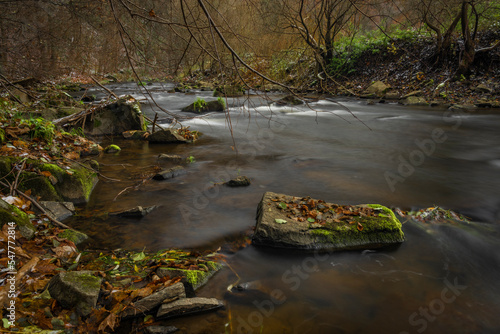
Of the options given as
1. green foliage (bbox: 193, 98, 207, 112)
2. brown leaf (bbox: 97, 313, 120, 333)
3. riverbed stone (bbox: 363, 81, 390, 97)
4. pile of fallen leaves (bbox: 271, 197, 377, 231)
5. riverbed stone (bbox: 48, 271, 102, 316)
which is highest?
riverbed stone (bbox: 363, 81, 390, 97)

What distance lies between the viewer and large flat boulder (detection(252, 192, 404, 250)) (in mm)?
3713

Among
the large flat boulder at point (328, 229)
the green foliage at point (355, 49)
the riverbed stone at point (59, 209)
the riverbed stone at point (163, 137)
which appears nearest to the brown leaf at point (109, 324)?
the large flat boulder at point (328, 229)

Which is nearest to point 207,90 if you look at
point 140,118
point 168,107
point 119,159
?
point 168,107

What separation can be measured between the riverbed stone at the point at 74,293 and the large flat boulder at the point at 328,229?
1.90m

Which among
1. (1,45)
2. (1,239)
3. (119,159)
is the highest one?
(1,45)

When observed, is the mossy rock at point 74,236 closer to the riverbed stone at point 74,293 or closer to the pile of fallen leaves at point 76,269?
the pile of fallen leaves at point 76,269

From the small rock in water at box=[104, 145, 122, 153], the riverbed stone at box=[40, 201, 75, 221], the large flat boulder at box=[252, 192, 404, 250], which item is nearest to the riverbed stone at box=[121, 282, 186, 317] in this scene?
the large flat boulder at box=[252, 192, 404, 250]

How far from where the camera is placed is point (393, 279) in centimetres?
327

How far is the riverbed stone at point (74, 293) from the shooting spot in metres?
2.48

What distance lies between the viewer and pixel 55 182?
4.66 metres

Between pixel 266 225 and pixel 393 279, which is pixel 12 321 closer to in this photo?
pixel 266 225

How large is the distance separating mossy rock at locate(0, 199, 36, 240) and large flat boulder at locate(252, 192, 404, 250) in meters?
2.46

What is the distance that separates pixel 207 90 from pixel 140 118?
42.8 feet

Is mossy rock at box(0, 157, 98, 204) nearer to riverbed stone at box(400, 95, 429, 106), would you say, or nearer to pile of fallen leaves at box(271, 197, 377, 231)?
pile of fallen leaves at box(271, 197, 377, 231)
